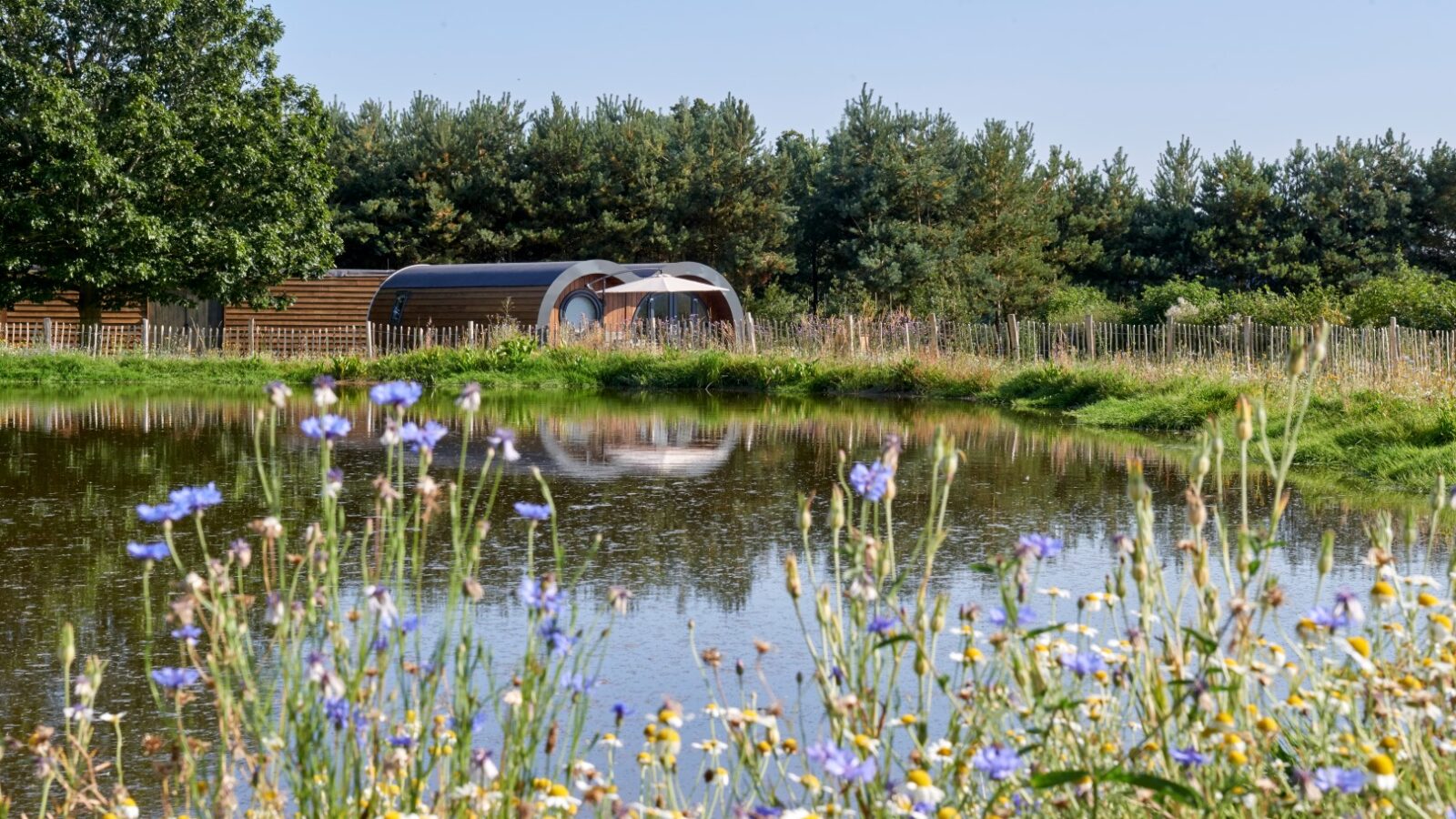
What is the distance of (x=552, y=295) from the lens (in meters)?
31.7

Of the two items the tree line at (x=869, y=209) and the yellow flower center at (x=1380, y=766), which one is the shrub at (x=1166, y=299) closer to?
the tree line at (x=869, y=209)

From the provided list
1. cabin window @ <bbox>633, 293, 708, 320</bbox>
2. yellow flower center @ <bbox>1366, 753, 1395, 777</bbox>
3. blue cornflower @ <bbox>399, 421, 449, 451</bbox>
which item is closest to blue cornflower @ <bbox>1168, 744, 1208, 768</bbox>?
yellow flower center @ <bbox>1366, 753, 1395, 777</bbox>

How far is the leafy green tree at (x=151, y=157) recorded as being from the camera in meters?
29.0

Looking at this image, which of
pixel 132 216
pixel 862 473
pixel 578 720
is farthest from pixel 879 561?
pixel 132 216

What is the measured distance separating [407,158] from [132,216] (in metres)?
15.5

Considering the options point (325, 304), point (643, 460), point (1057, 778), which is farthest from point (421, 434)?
point (325, 304)

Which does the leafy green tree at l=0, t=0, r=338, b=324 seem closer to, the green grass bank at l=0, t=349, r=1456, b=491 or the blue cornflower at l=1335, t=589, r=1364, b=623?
the green grass bank at l=0, t=349, r=1456, b=491

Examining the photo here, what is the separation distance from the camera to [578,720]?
293 centimetres

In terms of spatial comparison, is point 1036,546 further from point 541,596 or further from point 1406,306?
point 1406,306

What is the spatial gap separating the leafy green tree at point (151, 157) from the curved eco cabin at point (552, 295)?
7.24ft

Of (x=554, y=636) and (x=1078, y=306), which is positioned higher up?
(x=1078, y=306)

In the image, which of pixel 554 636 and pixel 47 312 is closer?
pixel 554 636

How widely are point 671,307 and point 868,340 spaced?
10.1 metres

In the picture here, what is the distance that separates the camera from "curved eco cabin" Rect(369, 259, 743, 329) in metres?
32.0
